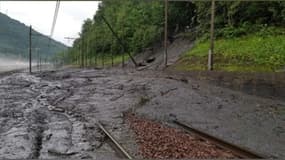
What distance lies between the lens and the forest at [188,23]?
106 feet

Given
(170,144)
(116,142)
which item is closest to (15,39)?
(116,142)

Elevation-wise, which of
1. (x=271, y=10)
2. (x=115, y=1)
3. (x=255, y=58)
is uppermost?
(x=115, y=1)

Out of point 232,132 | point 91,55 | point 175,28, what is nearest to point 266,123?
point 232,132

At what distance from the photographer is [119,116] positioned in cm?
1645

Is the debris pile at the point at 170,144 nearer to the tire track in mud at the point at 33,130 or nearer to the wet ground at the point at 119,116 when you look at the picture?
the wet ground at the point at 119,116

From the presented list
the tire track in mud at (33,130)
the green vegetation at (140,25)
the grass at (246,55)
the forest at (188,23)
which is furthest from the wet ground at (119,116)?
the green vegetation at (140,25)

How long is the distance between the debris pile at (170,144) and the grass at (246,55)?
423 inches

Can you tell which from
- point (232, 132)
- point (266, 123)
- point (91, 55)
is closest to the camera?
point (232, 132)

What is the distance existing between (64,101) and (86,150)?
1048cm

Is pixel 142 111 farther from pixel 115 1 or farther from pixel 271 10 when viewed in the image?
pixel 115 1

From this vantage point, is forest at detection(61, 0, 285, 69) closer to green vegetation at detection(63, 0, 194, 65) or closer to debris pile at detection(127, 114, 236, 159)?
green vegetation at detection(63, 0, 194, 65)

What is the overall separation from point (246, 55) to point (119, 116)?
1303cm

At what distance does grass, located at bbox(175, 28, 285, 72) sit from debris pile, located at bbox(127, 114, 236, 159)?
35.2 feet

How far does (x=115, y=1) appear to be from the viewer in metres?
109
